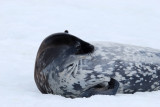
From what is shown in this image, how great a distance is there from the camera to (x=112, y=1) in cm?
1097

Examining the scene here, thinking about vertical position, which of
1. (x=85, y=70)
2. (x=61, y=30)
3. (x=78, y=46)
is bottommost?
(x=61, y=30)

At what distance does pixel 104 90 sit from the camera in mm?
3971

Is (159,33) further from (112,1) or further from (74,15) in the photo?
(112,1)

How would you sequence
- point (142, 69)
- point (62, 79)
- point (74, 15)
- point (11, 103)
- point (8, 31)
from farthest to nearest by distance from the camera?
1. point (74, 15)
2. point (8, 31)
3. point (142, 69)
4. point (62, 79)
5. point (11, 103)

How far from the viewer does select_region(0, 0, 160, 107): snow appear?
3652 millimetres

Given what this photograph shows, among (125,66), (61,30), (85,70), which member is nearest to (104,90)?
(85,70)

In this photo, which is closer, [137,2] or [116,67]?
[116,67]

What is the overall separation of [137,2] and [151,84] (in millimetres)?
6894

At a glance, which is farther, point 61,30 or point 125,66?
point 61,30

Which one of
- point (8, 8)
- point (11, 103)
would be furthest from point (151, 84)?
point (8, 8)

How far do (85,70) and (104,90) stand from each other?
0.82ft

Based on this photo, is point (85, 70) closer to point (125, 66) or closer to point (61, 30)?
point (125, 66)

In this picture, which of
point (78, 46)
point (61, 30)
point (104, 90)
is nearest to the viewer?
point (104, 90)

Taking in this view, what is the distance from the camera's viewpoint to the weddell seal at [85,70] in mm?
4008
